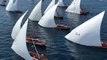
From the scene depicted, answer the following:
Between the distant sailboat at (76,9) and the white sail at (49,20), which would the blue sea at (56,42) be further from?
the distant sailboat at (76,9)

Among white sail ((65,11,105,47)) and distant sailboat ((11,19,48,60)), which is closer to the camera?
distant sailboat ((11,19,48,60))

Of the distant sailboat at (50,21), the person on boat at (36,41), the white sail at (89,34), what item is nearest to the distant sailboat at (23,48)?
the person on boat at (36,41)

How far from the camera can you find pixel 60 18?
131125 mm

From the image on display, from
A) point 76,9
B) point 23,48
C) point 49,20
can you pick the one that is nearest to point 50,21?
point 49,20

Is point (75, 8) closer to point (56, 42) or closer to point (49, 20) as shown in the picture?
point (49, 20)

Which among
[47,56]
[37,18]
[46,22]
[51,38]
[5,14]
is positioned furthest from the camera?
[5,14]

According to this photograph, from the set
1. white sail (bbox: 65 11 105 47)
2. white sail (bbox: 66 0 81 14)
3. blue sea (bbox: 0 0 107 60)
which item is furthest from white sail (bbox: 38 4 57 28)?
white sail (bbox: 66 0 81 14)

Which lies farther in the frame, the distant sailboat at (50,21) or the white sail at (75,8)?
the white sail at (75,8)

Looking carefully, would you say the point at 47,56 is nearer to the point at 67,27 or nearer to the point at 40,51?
the point at 40,51

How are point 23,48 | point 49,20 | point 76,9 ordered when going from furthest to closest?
point 76,9 → point 49,20 → point 23,48

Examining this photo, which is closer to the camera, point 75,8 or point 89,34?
point 89,34

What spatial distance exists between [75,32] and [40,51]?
15.5m

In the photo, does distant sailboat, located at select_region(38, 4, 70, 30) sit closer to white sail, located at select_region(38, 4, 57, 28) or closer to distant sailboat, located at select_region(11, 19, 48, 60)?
white sail, located at select_region(38, 4, 57, 28)

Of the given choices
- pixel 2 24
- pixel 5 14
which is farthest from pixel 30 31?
pixel 5 14
